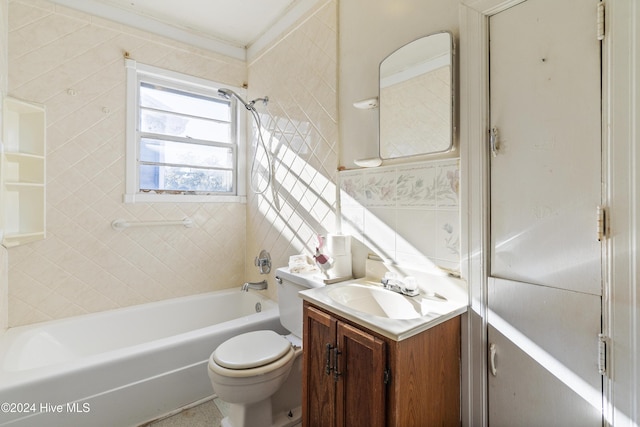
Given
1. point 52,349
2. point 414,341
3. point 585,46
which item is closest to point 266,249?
point 52,349

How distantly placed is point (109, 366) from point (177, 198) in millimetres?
1369

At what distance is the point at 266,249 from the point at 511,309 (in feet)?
6.16

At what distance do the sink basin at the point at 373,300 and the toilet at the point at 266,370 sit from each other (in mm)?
209

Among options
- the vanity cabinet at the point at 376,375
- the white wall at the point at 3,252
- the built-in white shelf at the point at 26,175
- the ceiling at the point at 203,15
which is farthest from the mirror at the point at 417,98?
the white wall at the point at 3,252

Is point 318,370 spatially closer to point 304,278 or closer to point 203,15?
point 304,278

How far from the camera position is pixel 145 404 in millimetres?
1679

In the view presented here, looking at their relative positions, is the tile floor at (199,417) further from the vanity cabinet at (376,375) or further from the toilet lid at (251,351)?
the vanity cabinet at (376,375)

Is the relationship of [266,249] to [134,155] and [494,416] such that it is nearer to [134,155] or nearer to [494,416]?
[134,155]

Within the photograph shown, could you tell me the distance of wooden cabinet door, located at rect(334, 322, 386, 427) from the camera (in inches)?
40.4

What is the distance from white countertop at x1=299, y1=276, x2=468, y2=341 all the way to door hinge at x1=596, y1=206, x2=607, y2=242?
474 millimetres

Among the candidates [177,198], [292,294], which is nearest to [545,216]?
[292,294]

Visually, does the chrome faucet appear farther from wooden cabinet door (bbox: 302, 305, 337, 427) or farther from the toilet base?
the toilet base

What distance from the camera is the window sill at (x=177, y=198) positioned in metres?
2.40

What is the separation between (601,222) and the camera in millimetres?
904
